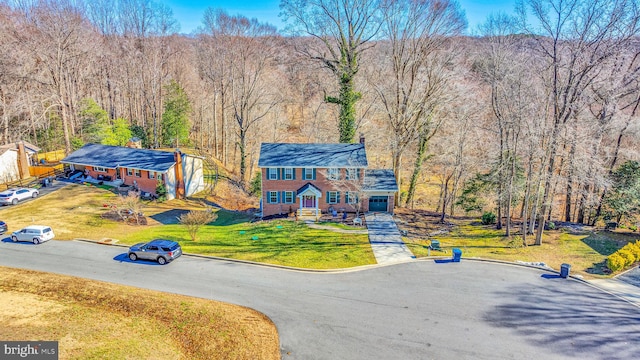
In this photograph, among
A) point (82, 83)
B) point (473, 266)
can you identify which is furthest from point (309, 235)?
point (82, 83)

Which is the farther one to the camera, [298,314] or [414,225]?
[414,225]

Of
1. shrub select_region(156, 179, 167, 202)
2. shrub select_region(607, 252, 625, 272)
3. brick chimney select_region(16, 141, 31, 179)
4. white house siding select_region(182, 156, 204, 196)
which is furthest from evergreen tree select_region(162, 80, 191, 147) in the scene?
shrub select_region(607, 252, 625, 272)

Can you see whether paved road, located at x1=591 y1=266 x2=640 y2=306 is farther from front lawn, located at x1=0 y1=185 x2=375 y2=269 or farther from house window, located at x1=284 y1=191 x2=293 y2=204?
house window, located at x1=284 y1=191 x2=293 y2=204

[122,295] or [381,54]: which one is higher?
[381,54]

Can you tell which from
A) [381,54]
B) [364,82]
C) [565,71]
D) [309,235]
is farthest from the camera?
[364,82]

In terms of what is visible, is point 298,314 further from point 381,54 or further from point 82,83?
point 82,83

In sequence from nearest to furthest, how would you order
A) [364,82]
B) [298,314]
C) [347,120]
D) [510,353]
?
1. [510,353]
2. [298,314]
3. [347,120]
4. [364,82]

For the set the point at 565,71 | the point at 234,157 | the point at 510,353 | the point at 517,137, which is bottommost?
the point at 510,353
